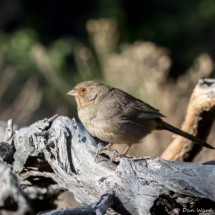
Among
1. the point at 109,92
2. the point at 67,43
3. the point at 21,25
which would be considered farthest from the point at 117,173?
the point at 21,25

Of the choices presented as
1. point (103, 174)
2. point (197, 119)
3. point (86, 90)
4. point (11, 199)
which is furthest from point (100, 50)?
point (11, 199)

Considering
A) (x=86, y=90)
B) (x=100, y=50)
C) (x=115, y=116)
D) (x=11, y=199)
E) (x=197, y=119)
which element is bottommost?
(x=11, y=199)

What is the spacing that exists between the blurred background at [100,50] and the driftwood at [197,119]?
1.87 meters

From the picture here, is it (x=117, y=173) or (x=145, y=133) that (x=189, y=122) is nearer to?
(x=145, y=133)

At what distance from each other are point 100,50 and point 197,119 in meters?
4.10

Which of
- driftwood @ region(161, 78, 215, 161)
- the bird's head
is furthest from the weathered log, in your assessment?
driftwood @ region(161, 78, 215, 161)

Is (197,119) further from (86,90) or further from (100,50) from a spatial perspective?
(100,50)

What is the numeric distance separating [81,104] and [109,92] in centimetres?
42

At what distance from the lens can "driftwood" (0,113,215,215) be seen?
2562 millimetres

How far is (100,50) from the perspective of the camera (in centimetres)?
771

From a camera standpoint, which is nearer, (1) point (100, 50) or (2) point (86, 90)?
(2) point (86, 90)

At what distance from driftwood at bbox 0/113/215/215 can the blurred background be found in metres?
3.38

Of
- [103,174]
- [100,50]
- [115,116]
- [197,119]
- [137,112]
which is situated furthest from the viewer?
[100,50]

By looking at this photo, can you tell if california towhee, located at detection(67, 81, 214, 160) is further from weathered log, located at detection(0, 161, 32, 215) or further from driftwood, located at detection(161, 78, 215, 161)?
weathered log, located at detection(0, 161, 32, 215)
